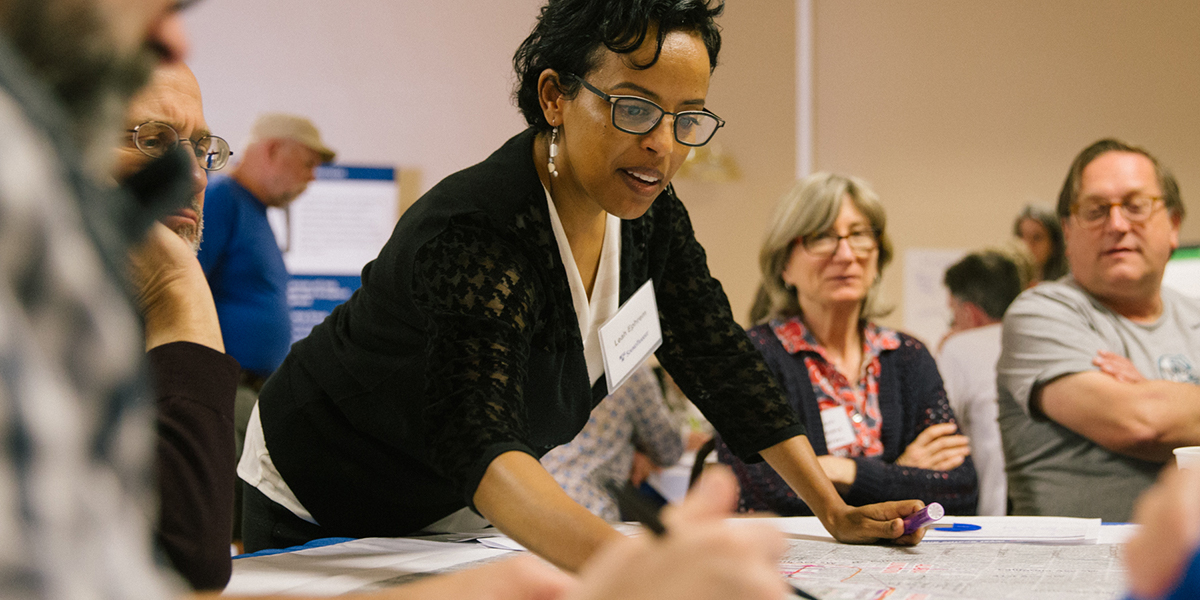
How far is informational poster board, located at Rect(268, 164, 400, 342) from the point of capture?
4.08 meters

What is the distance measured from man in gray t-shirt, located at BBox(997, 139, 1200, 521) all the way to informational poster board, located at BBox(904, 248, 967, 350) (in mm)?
2720

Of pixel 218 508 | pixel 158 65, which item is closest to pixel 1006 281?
pixel 218 508

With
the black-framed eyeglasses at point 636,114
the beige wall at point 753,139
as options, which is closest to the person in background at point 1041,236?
the beige wall at point 753,139

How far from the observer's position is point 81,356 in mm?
279

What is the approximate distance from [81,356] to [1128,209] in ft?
7.96

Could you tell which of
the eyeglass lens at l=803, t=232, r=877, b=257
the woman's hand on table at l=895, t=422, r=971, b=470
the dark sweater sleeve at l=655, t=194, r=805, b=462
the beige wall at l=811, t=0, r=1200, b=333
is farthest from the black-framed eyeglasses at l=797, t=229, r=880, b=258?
the beige wall at l=811, t=0, r=1200, b=333

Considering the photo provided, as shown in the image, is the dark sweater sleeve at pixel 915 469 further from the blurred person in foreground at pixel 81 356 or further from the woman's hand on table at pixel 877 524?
the blurred person in foreground at pixel 81 356

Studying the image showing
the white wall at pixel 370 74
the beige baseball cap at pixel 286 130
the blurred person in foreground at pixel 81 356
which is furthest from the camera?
the white wall at pixel 370 74

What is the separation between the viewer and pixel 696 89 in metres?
1.14

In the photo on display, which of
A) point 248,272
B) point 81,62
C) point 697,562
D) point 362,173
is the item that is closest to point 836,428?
point 248,272

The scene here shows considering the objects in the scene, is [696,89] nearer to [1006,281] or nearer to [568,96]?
[568,96]

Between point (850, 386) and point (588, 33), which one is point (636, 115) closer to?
point (588, 33)

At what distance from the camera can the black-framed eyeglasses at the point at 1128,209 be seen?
2.20 m

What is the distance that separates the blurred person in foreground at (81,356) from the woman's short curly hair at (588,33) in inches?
31.7
